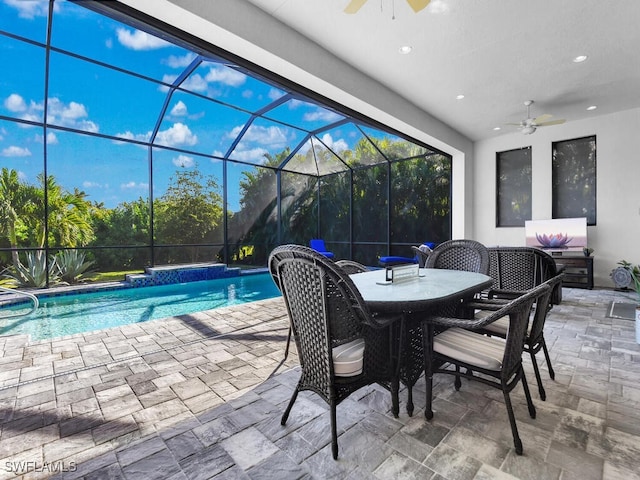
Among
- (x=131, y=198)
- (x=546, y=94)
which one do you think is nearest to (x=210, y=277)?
(x=131, y=198)

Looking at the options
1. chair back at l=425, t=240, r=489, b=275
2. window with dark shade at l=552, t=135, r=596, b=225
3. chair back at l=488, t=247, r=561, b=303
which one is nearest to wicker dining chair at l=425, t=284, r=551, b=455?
chair back at l=425, t=240, r=489, b=275

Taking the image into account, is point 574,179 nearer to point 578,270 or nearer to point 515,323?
point 578,270

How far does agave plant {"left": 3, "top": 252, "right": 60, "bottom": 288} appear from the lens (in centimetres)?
593

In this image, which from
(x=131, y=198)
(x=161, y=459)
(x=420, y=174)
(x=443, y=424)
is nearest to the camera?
(x=161, y=459)

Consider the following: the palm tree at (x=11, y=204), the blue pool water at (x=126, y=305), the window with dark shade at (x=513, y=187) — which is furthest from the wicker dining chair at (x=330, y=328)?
the palm tree at (x=11, y=204)

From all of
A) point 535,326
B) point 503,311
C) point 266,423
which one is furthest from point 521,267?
point 266,423

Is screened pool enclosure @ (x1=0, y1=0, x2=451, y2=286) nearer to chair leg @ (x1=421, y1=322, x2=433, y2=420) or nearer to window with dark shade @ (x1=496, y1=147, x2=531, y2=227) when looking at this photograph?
window with dark shade @ (x1=496, y1=147, x2=531, y2=227)

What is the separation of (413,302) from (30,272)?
746 centimetres

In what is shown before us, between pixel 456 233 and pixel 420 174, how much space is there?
72.7 inches

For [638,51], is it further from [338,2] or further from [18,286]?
[18,286]

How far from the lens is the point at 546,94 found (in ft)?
15.9

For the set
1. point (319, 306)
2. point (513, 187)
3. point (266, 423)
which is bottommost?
point (266, 423)

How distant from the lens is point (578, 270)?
5.66m

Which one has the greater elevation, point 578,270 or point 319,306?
point 319,306
